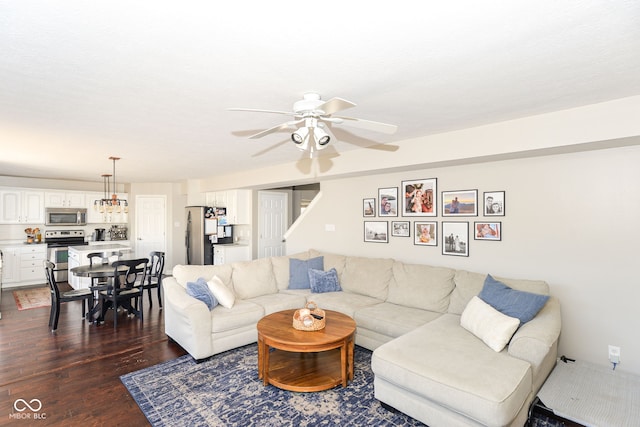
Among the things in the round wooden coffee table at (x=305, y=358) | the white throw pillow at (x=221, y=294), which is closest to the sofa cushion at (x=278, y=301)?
the white throw pillow at (x=221, y=294)

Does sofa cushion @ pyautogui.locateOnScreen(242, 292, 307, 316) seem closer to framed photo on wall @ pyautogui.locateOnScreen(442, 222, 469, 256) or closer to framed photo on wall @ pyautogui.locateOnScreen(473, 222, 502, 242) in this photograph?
framed photo on wall @ pyautogui.locateOnScreen(442, 222, 469, 256)

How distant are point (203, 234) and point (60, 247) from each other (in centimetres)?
326

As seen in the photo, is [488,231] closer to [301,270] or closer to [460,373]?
[460,373]

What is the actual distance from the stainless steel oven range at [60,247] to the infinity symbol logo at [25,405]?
18.0 feet

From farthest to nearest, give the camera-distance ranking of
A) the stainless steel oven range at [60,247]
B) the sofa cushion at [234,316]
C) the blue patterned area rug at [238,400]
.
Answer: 1. the stainless steel oven range at [60,247]
2. the sofa cushion at [234,316]
3. the blue patterned area rug at [238,400]

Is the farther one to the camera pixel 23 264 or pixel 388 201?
pixel 23 264

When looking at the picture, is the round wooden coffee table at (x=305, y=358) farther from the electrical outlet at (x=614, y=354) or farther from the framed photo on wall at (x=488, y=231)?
the electrical outlet at (x=614, y=354)

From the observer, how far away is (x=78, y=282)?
6.50m

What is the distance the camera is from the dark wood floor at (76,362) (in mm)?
2607

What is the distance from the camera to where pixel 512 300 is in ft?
9.84

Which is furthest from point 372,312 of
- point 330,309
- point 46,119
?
point 46,119

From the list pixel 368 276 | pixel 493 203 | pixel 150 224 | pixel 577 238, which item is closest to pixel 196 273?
pixel 368 276

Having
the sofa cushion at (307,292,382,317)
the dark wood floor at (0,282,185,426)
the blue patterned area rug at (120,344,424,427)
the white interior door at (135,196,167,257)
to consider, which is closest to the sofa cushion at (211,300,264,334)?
the blue patterned area rug at (120,344,424,427)

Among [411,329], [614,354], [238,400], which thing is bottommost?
[238,400]
